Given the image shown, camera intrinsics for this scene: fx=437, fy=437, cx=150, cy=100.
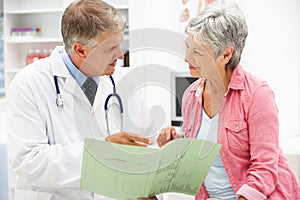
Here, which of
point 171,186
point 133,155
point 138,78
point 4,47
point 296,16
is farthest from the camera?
point 4,47

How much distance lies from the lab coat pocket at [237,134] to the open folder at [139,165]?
0.19 m

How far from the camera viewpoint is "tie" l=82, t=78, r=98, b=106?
4.99ft

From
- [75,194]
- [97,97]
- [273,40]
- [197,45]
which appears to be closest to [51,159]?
[75,194]

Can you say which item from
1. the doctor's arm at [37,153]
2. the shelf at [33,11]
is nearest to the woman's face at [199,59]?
the doctor's arm at [37,153]

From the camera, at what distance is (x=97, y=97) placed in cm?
150

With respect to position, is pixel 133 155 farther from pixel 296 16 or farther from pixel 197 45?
pixel 296 16

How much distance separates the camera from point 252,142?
138 cm

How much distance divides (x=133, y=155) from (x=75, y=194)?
38 cm

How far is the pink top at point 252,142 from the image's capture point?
4.47 feet

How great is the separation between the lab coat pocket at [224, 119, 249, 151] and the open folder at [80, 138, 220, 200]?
186 millimetres

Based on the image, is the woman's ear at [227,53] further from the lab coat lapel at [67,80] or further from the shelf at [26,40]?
the shelf at [26,40]

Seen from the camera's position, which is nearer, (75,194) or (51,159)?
(51,159)

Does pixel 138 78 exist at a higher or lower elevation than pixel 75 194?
higher

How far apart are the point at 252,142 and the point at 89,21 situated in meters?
0.64
